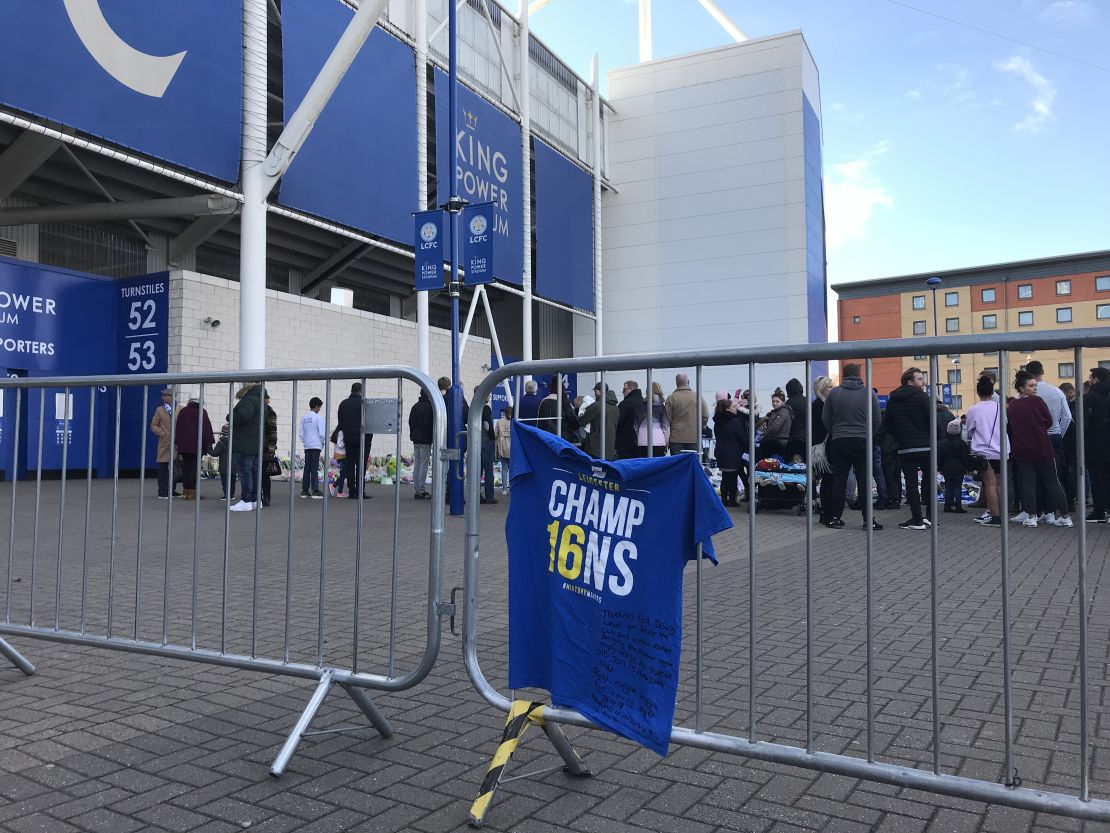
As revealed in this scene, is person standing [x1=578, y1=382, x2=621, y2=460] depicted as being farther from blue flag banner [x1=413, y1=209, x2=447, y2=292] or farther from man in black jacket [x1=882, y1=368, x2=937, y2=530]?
blue flag banner [x1=413, y1=209, x2=447, y2=292]

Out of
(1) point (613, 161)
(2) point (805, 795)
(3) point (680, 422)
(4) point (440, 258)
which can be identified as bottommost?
(2) point (805, 795)

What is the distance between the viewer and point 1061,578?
6.90 m

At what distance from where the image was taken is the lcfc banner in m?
13.2

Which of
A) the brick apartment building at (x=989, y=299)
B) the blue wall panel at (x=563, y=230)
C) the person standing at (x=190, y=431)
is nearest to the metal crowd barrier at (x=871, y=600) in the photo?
the person standing at (x=190, y=431)

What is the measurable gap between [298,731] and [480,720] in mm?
831

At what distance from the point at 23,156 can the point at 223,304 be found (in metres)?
4.83

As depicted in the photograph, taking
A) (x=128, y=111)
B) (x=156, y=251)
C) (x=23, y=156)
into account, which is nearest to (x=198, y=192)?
(x=156, y=251)

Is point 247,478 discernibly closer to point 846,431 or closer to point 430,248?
point 430,248

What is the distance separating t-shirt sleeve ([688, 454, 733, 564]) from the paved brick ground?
0.90 m

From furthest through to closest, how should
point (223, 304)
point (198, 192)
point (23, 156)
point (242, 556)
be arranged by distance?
1. point (198, 192)
2. point (223, 304)
3. point (23, 156)
4. point (242, 556)

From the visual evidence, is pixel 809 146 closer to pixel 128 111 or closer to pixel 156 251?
pixel 156 251

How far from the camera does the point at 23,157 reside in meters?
17.9

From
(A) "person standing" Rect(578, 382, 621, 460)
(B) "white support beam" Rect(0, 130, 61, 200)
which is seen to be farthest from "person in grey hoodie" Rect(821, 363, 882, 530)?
(B) "white support beam" Rect(0, 130, 61, 200)

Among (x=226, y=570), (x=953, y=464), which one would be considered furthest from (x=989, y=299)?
(x=226, y=570)
